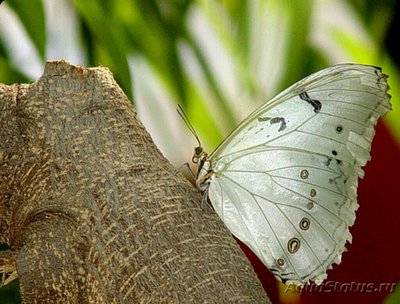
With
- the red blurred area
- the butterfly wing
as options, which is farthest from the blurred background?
the butterfly wing

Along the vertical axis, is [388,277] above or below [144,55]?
below

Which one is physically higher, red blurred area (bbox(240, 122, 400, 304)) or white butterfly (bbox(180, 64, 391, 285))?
white butterfly (bbox(180, 64, 391, 285))

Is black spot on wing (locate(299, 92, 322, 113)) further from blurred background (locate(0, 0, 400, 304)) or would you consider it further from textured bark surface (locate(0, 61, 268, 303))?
blurred background (locate(0, 0, 400, 304))

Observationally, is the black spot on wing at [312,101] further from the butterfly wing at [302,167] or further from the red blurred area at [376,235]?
the red blurred area at [376,235]

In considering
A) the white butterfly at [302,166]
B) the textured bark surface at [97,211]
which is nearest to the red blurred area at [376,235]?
the white butterfly at [302,166]

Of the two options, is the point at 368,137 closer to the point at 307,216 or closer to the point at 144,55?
the point at 307,216

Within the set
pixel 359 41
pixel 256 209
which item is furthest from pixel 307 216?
pixel 359 41
